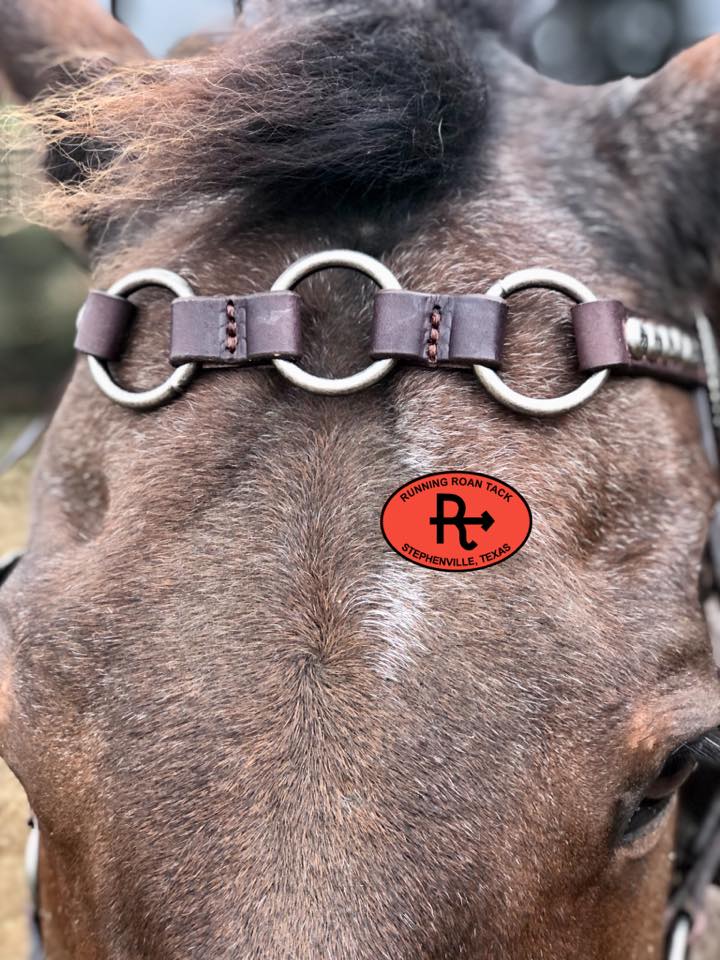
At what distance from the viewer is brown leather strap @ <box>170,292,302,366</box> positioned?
4.47ft

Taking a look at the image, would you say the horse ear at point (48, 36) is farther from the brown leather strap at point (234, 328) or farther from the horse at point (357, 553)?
the brown leather strap at point (234, 328)

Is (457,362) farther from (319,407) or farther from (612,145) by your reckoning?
(612,145)

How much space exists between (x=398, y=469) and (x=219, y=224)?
22.0 inches

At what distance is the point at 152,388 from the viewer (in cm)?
148

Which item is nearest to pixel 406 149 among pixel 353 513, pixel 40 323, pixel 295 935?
pixel 353 513

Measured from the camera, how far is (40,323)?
14.4 ft

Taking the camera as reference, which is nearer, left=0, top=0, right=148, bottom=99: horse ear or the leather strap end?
the leather strap end

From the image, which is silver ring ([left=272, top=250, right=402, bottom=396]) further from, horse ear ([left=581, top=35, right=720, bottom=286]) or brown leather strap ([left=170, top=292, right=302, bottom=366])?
horse ear ([left=581, top=35, right=720, bottom=286])

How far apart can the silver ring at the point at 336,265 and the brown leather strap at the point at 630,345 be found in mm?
322

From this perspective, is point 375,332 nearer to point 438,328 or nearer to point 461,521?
point 438,328

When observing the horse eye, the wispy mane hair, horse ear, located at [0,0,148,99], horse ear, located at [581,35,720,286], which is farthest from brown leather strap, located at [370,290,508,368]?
horse ear, located at [0,0,148,99]

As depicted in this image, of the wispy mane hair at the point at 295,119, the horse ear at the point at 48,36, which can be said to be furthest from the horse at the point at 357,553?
the horse ear at the point at 48,36

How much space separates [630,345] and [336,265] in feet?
1.76

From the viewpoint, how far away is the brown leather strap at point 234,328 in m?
1.36
